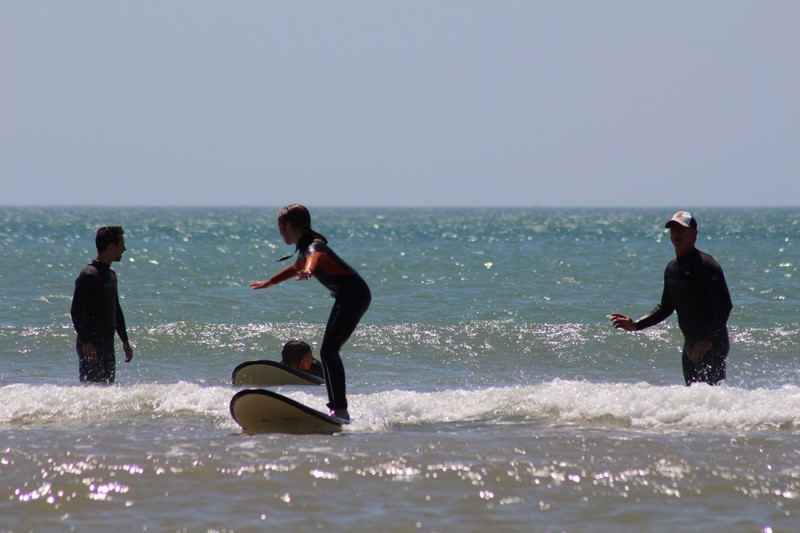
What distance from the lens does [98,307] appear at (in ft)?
26.5

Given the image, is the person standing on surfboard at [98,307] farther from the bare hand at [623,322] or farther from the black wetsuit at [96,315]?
the bare hand at [623,322]

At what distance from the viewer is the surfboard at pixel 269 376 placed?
10.2 metres

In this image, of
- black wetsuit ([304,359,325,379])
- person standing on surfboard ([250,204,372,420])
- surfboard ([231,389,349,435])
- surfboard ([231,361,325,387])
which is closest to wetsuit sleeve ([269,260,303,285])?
person standing on surfboard ([250,204,372,420])

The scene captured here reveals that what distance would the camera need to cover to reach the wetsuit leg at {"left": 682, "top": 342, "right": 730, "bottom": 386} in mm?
7332

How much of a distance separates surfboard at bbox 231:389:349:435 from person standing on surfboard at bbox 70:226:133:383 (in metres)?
1.61

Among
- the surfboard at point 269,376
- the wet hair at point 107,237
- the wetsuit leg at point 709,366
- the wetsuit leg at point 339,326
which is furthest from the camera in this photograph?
the surfboard at point 269,376

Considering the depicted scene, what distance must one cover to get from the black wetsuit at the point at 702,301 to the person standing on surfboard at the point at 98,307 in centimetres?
428

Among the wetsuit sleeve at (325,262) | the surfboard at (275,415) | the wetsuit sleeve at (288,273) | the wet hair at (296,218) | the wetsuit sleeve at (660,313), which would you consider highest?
the wet hair at (296,218)

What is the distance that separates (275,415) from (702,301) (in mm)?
3172

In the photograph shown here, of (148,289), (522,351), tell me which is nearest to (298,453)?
(522,351)

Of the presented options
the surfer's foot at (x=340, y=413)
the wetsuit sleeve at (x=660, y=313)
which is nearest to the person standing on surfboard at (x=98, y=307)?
the surfer's foot at (x=340, y=413)

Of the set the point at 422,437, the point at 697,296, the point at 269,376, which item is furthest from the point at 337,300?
the point at 269,376

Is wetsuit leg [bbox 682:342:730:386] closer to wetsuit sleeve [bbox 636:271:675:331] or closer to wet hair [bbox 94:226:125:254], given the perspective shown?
wetsuit sleeve [bbox 636:271:675:331]

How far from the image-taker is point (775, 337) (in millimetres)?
15039
